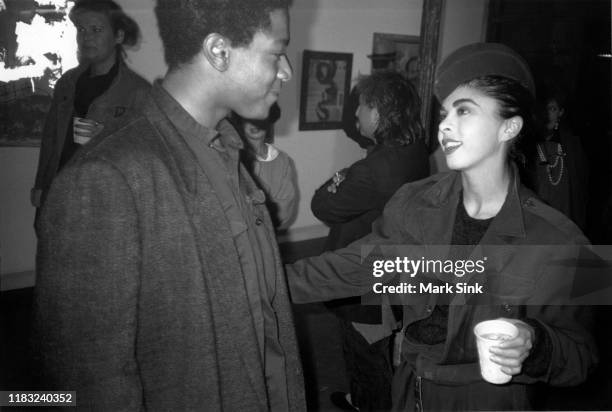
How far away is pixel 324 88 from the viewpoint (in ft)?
11.7

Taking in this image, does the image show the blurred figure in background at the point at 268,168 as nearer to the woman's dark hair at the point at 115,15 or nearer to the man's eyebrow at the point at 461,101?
Result: the woman's dark hair at the point at 115,15

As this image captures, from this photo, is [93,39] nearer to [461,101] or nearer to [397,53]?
[461,101]

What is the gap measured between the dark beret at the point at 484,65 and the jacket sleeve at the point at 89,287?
733 mm

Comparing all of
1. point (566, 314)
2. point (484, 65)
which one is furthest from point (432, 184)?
point (566, 314)

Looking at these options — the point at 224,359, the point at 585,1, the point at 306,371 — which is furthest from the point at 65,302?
the point at 585,1

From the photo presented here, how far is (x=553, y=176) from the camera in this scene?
235cm

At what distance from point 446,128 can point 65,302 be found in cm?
78

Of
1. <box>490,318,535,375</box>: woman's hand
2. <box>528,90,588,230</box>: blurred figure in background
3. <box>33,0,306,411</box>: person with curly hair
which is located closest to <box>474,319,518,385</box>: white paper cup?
<box>490,318,535,375</box>: woman's hand

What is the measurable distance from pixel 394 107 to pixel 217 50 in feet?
3.38

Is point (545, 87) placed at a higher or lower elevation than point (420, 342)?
higher

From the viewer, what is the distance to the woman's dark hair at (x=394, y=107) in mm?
1679

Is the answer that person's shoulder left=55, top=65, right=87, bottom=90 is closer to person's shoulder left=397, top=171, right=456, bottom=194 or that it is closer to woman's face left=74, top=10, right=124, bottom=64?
woman's face left=74, top=10, right=124, bottom=64

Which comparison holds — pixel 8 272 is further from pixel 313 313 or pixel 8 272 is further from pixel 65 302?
pixel 65 302

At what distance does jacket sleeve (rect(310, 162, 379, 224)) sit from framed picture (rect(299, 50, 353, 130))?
196 cm
